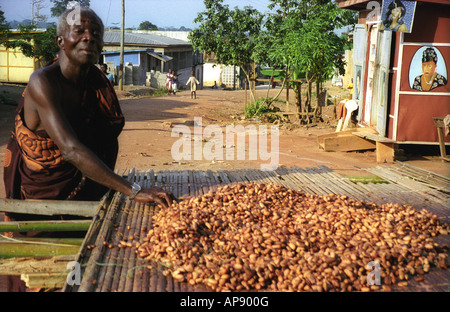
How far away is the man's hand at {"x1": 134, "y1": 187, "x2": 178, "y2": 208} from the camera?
9.71ft

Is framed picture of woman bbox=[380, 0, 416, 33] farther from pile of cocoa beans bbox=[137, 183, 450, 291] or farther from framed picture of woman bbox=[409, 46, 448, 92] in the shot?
pile of cocoa beans bbox=[137, 183, 450, 291]

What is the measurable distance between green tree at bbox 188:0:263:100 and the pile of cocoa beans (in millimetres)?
12262

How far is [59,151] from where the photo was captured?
10.1 feet

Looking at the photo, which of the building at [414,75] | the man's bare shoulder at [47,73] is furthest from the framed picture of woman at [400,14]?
the man's bare shoulder at [47,73]

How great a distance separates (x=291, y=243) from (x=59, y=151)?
1635 mm

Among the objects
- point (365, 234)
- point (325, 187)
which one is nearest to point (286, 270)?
point (365, 234)

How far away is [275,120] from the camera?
14430 millimetres

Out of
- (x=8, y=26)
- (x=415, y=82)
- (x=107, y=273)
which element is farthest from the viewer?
(x=8, y=26)

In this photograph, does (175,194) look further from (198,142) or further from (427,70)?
(198,142)

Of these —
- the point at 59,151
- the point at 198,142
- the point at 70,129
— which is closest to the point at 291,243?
the point at 70,129

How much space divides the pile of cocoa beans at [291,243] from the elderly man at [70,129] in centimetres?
45

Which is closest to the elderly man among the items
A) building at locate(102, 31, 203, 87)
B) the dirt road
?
the dirt road

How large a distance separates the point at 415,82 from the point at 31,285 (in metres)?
7.55

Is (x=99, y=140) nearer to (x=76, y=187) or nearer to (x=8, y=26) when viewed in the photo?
(x=76, y=187)
